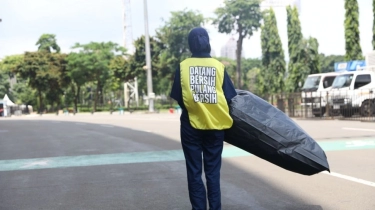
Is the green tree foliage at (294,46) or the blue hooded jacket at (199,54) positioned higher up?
the green tree foliage at (294,46)

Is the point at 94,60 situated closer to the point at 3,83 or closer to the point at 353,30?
the point at 353,30

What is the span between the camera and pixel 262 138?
14.9 ft

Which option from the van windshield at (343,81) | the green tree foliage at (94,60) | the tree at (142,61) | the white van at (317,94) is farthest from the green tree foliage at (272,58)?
the van windshield at (343,81)

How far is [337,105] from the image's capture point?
855 inches

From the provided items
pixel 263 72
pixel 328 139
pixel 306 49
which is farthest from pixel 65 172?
pixel 263 72

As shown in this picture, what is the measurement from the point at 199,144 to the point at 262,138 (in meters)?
A: 0.66

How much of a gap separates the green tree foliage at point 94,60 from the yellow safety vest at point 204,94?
165 ft

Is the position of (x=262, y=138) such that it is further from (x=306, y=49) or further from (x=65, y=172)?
(x=306, y=49)

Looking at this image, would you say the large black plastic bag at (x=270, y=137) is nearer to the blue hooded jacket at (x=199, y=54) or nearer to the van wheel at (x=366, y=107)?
the blue hooded jacket at (x=199, y=54)

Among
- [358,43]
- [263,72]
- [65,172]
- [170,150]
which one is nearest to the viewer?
[65,172]

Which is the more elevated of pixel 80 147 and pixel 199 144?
pixel 199 144

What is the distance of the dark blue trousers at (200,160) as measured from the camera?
423 cm

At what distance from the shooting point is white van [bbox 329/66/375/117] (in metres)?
21.0

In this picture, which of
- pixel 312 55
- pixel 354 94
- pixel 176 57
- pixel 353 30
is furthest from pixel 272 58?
pixel 354 94
